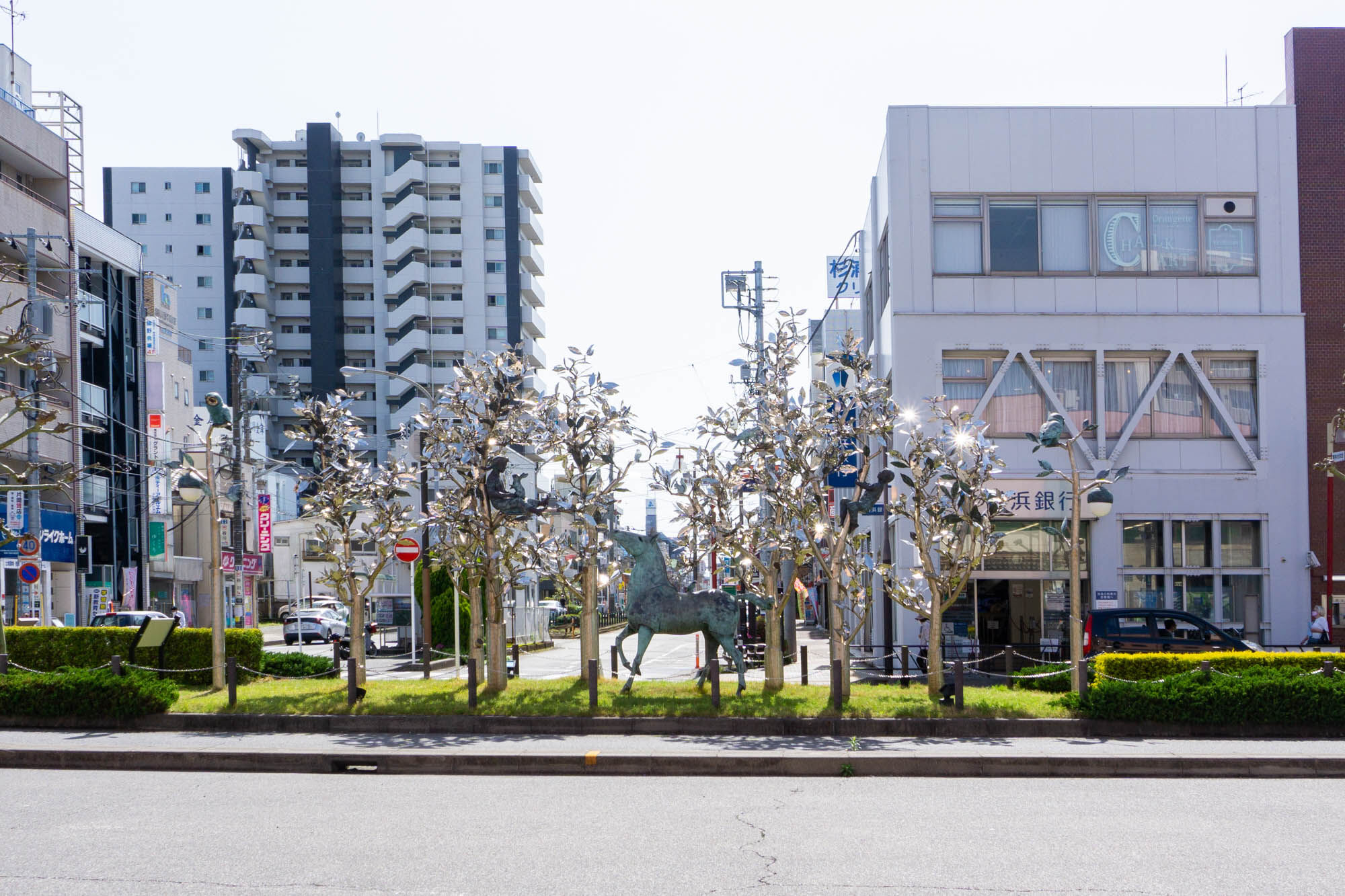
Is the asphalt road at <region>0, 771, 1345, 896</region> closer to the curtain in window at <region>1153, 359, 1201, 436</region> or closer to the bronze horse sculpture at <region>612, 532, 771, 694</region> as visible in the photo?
the bronze horse sculpture at <region>612, 532, 771, 694</region>

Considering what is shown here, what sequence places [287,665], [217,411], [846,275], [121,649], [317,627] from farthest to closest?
[317,627] → [846,275] → [287,665] → [121,649] → [217,411]

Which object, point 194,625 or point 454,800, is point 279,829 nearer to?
point 454,800

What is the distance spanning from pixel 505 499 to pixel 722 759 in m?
7.25

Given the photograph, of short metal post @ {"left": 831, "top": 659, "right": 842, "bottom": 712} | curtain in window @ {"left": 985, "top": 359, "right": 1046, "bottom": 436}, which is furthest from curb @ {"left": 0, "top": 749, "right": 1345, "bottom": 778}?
curtain in window @ {"left": 985, "top": 359, "right": 1046, "bottom": 436}

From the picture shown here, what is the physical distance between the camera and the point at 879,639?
35.6m

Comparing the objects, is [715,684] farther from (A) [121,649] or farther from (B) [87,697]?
(A) [121,649]

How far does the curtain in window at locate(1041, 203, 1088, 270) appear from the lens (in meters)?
31.9

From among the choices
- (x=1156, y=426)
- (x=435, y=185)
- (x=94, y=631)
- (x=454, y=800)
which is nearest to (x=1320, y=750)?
(x=454, y=800)

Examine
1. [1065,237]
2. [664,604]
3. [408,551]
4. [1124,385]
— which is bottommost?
[664,604]

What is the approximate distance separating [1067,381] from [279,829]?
25767mm

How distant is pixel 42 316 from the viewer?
43.9 metres

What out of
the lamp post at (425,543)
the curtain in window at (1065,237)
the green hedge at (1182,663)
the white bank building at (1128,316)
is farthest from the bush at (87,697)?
the curtain in window at (1065,237)

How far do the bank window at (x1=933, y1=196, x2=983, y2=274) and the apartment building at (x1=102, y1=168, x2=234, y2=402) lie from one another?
7217cm

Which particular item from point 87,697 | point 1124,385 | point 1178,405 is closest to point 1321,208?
point 1178,405
